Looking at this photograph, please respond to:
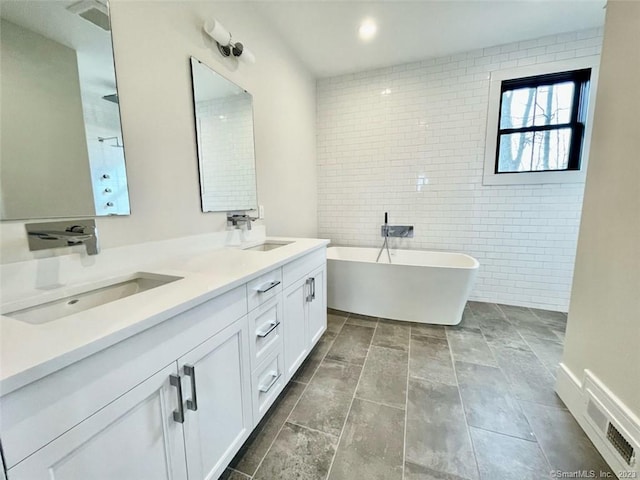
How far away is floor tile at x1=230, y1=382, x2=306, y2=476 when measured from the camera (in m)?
1.19

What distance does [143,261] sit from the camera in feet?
4.21

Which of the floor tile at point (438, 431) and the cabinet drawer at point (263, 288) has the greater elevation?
the cabinet drawer at point (263, 288)

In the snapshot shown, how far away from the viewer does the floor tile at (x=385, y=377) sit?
1595 millimetres

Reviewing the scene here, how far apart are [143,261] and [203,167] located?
70 cm

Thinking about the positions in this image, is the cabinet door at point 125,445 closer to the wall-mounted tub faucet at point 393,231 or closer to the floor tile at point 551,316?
the wall-mounted tub faucet at point 393,231

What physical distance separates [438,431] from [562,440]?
59cm

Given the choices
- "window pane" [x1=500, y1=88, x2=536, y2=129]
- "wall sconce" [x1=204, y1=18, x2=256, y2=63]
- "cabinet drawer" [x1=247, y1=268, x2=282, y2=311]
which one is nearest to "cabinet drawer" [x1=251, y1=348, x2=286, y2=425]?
"cabinet drawer" [x1=247, y1=268, x2=282, y2=311]

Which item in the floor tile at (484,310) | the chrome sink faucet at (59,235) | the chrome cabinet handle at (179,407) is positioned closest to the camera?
Answer: the chrome cabinet handle at (179,407)

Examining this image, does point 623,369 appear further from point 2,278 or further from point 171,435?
point 2,278

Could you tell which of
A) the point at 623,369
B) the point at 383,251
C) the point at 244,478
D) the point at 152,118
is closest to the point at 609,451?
the point at 623,369

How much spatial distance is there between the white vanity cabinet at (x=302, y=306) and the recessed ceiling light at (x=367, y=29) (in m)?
2.07

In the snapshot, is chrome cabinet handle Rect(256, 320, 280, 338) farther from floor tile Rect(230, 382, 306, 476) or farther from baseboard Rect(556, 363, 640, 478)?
baseboard Rect(556, 363, 640, 478)

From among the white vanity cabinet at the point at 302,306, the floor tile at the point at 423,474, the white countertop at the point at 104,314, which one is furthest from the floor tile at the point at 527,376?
the white countertop at the point at 104,314

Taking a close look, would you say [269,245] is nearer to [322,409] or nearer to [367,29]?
[322,409]
